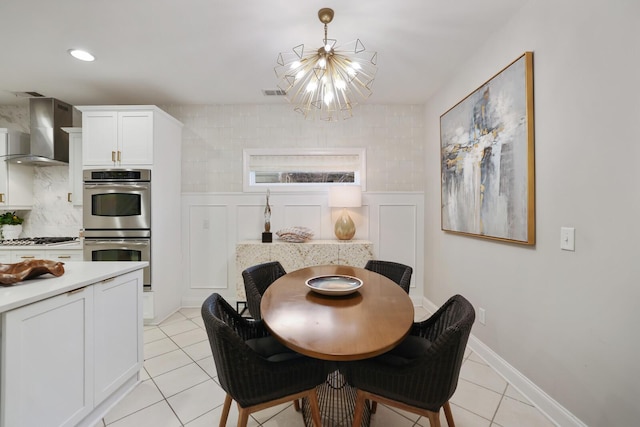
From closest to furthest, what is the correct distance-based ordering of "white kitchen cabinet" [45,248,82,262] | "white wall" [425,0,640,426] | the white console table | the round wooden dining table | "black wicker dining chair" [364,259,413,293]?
the round wooden dining table < "white wall" [425,0,640,426] < "black wicker dining chair" [364,259,413,293] < "white kitchen cabinet" [45,248,82,262] < the white console table

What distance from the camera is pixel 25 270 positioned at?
4.58ft

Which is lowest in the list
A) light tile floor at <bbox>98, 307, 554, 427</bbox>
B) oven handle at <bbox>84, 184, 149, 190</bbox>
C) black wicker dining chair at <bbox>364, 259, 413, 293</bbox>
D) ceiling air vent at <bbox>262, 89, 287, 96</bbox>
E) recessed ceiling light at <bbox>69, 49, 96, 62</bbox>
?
light tile floor at <bbox>98, 307, 554, 427</bbox>

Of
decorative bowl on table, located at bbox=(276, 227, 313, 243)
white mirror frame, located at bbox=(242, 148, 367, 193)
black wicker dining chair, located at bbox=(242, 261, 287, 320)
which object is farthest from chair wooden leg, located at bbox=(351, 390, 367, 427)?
white mirror frame, located at bbox=(242, 148, 367, 193)

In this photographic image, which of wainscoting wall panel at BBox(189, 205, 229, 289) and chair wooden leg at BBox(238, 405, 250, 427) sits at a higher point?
wainscoting wall panel at BBox(189, 205, 229, 289)

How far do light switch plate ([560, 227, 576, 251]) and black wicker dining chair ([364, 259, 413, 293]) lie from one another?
933 millimetres

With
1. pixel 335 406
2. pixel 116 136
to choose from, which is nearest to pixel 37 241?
pixel 116 136

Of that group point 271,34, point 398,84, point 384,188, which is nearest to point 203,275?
point 384,188

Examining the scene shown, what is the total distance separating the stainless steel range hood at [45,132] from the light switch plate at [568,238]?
498cm

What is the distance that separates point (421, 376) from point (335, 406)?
82cm

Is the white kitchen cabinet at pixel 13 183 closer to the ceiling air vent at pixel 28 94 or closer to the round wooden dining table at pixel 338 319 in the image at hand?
the ceiling air vent at pixel 28 94

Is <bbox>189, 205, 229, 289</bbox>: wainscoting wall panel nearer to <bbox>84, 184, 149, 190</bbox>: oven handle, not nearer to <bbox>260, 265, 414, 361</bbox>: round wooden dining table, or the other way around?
<bbox>84, 184, 149, 190</bbox>: oven handle

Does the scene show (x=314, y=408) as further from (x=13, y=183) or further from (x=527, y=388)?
(x=13, y=183)

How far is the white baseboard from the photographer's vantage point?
1533mm

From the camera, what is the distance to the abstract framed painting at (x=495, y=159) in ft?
5.80
